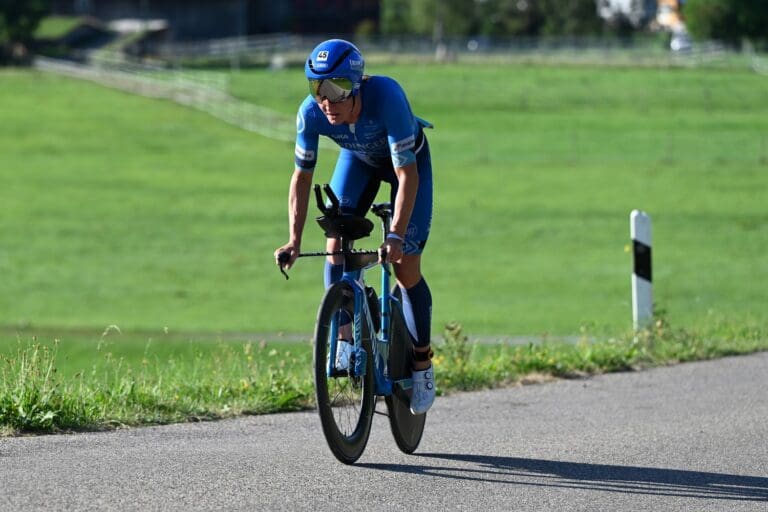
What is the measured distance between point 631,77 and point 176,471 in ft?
273

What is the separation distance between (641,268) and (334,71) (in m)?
5.61

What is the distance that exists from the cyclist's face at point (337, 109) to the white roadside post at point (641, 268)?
16.6 ft

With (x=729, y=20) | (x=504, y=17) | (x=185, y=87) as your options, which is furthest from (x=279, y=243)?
(x=504, y=17)

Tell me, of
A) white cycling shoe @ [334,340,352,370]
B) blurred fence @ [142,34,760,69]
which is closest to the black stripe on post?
white cycling shoe @ [334,340,352,370]

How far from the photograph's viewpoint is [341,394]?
21.7ft

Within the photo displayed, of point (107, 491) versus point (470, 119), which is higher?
point (107, 491)

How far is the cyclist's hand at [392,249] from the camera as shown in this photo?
256 inches

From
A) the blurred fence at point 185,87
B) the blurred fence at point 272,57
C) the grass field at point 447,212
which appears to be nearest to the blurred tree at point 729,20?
the blurred fence at point 272,57

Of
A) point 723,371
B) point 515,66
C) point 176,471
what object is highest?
point 176,471

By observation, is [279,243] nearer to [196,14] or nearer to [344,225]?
[344,225]

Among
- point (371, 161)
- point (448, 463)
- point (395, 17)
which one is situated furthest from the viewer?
point (395, 17)

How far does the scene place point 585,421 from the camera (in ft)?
26.5

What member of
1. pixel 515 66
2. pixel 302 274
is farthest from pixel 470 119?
pixel 302 274

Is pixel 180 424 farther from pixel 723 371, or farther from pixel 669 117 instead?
pixel 669 117
